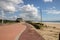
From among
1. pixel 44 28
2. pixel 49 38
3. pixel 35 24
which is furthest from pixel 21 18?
pixel 49 38

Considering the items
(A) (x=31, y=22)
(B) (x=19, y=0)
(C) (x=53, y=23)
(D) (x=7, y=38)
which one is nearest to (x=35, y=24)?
(A) (x=31, y=22)

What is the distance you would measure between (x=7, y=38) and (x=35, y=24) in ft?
5.63

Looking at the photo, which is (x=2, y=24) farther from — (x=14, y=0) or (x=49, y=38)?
(x=49, y=38)

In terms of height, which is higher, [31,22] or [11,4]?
[11,4]

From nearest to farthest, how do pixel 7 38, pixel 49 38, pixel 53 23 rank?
pixel 7 38 → pixel 49 38 → pixel 53 23

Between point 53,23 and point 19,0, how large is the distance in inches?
56.7

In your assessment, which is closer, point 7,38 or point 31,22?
point 7,38

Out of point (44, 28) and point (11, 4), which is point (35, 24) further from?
point (11, 4)

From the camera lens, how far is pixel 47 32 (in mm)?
5578

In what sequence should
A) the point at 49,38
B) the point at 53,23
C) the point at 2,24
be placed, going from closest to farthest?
1. the point at 49,38
2. the point at 53,23
3. the point at 2,24

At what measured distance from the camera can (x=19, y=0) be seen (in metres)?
5.55

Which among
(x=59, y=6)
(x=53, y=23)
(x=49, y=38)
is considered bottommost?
(x=49, y=38)

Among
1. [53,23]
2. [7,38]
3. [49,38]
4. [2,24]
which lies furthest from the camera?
[2,24]

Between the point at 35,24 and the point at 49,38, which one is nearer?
the point at 49,38
